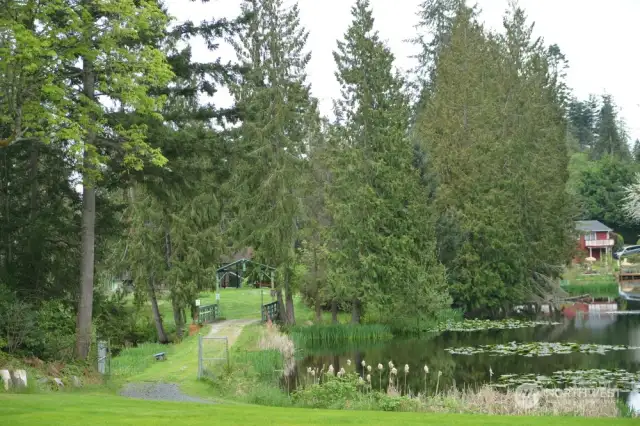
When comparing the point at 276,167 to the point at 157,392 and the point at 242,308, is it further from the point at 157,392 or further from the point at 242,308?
the point at 157,392

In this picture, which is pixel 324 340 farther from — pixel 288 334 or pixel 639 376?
pixel 639 376

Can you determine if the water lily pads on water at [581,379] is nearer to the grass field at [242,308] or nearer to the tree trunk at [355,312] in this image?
the tree trunk at [355,312]

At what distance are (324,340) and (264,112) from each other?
36.4 ft

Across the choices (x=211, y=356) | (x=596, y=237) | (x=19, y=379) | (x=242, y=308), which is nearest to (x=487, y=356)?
(x=211, y=356)

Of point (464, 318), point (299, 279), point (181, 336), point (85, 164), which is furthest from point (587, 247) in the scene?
point (85, 164)

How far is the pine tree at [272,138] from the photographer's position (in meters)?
35.1

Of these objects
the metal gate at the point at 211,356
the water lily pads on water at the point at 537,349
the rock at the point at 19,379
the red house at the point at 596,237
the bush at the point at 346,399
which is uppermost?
the red house at the point at 596,237

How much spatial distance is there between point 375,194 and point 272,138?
6285mm

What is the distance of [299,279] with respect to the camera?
37.0m

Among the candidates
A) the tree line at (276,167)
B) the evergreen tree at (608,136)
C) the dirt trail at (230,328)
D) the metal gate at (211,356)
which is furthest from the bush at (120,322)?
the evergreen tree at (608,136)

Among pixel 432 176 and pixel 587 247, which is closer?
pixel 432 176

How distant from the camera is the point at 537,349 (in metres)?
29.1

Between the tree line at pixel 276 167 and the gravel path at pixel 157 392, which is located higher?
the tree line at pixel 276 167

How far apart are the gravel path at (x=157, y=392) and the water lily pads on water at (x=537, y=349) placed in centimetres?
1451
